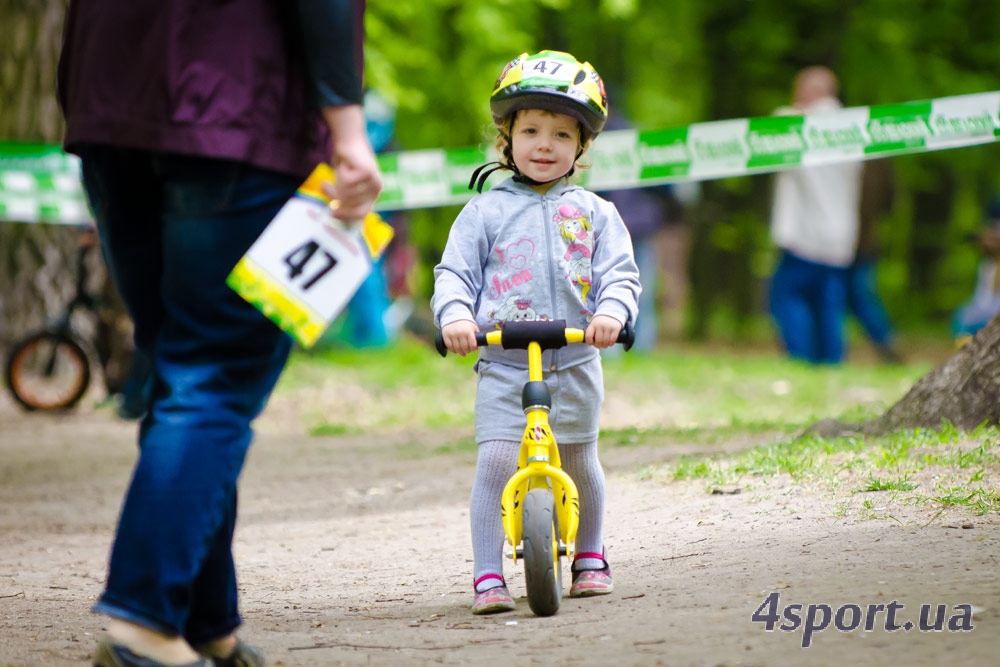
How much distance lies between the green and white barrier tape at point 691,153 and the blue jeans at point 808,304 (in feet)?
10.2

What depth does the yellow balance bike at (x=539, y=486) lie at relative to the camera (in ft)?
11.9

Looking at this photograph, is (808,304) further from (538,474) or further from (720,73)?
(538,474)

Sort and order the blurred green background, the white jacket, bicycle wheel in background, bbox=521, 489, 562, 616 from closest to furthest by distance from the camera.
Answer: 1. bicycle wheel in background, bbox=521, 489, 562, 616
2. the white jacket
3. the blurred green background

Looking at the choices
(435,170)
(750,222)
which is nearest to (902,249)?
(750,222)

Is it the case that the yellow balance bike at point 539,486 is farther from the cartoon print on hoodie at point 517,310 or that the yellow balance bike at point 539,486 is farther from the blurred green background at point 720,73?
the blurred green background at point 720,73

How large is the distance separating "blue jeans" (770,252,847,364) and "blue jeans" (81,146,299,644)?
9.80m

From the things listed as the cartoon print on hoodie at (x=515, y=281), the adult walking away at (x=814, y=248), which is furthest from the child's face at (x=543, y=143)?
the adult walking away at (x=814, y=248)

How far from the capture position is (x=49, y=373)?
32.0ft

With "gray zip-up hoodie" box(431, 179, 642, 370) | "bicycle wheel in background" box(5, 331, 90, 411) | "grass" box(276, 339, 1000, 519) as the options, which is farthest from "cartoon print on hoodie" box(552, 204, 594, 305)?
"bicycle wheel in background" box(5, 331, 90, 411)

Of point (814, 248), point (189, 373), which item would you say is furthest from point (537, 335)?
point (814, 248)

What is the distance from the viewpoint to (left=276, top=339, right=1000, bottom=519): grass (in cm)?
477

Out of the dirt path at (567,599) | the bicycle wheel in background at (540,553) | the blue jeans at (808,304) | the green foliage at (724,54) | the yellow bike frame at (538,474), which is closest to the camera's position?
the dirt path at (567,599)

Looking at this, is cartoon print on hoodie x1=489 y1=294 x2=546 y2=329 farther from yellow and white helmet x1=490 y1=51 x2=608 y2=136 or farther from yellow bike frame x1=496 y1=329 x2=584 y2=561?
yellow and white helmet x1=490 y1=51 x2=608 y2=136

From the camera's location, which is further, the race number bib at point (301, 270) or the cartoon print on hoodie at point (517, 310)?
the cartoon print on hoodie at point (517, 310)
